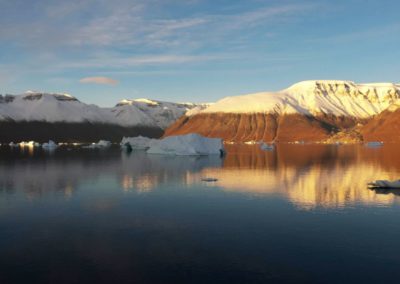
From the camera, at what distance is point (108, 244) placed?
101 ft

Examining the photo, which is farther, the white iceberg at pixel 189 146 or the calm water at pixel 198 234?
the white iceberg at pixel 189 146

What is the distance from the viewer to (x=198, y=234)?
33.6 meters

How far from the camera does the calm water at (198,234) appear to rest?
998 inches

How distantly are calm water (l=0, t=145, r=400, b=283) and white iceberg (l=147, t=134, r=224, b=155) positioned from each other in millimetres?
78207

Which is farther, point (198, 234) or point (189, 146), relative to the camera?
point (189, 146)

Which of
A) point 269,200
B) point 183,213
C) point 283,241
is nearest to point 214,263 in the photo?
point 283,241

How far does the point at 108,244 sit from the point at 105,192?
974 inches

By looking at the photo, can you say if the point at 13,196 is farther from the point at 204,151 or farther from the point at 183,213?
the point at 204,151

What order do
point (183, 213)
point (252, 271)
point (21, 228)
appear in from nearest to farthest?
point (252, 271)
point (21, 228)
point (183, 213)

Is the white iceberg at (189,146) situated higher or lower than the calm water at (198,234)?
higher

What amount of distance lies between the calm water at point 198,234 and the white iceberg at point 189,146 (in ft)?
257

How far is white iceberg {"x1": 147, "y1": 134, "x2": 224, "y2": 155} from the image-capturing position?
454 ft

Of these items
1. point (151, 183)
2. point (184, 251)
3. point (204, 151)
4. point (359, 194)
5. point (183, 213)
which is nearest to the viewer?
point (184, 251)

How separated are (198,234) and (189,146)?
105 m
